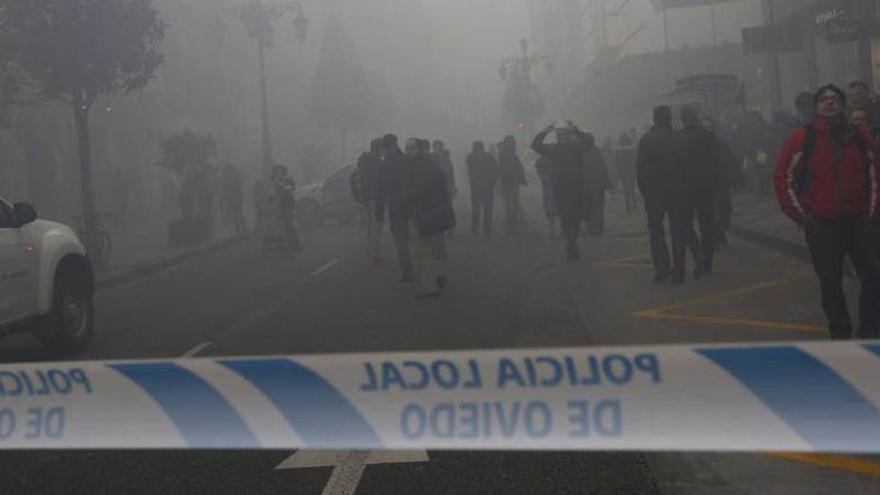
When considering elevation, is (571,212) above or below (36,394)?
above

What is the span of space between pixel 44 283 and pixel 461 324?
3.19 m

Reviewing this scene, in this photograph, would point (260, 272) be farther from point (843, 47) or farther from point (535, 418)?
point (843, 47)

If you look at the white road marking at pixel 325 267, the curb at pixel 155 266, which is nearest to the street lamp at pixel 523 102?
the white road marking at pixel 325 267

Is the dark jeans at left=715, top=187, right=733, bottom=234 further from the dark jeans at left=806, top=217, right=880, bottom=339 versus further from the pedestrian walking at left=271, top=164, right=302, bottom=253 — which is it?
the pedestrian walking at left=271, top=164, right=302, bottom=253

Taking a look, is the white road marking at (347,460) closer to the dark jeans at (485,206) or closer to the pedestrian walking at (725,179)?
the pedestrian walking at (725,179)

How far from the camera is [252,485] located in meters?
4.73

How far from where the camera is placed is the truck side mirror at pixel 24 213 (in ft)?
24.8

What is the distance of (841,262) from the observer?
654cm

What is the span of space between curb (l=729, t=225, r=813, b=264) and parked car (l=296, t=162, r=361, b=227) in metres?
12.6

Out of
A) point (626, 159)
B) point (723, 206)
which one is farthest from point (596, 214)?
point (723, 206)

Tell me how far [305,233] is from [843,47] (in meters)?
12.6

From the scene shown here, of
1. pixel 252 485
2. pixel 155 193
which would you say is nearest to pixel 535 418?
pixel 252 485

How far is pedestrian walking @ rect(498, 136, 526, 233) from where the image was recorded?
19.1m

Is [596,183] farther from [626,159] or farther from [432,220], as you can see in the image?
[432,220]
